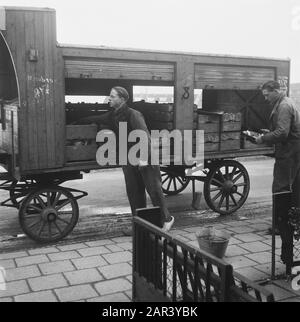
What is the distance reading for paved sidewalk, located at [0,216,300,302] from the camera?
4387 millimetres

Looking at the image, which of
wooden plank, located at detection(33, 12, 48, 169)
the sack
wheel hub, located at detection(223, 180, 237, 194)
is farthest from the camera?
wheel hub, located at detection(223, 180, 237, 194)

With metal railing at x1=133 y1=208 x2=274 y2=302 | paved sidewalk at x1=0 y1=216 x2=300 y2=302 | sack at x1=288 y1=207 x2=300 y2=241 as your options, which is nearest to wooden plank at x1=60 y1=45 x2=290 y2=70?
paved sidewalk at x1=0 y1=216 x2=300 y2=302

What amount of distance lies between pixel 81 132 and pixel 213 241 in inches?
91.6

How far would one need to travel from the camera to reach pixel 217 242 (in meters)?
5.20

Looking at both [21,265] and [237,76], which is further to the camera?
[237,76]

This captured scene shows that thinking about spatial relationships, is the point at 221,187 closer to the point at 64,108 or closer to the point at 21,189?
the point at 64,108

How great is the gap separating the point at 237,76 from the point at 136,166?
255 cm

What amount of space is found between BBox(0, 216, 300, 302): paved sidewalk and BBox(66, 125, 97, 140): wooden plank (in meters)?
1.42

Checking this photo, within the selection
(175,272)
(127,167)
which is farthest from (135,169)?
(175,272)

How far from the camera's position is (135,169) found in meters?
6.15

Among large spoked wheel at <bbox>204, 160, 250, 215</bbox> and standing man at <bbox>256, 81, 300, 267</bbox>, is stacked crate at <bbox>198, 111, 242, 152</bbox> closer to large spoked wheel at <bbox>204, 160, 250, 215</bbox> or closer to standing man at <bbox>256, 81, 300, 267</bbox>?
large spoked wheel at <bbox>204, 160, 250, 215</bbox>

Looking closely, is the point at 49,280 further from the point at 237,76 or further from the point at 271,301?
the point at 237,76
